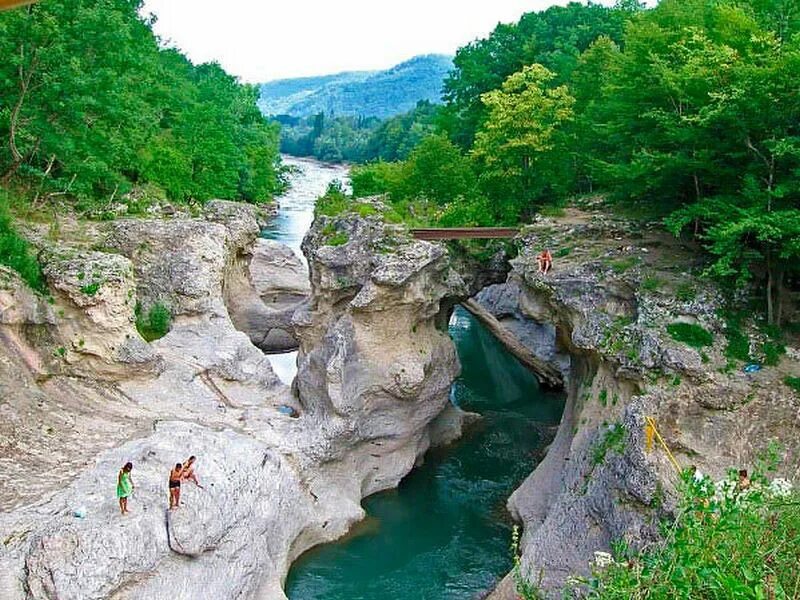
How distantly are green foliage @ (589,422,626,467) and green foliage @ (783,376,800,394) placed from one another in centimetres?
330

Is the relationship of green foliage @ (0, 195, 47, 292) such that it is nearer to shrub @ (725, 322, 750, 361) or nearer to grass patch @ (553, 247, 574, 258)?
grass patch @ (553, 247, 574, 258)

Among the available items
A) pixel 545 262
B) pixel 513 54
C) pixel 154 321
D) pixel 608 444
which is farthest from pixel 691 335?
pixel 513 54

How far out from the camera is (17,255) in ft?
67.3

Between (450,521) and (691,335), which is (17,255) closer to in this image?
(450,521)

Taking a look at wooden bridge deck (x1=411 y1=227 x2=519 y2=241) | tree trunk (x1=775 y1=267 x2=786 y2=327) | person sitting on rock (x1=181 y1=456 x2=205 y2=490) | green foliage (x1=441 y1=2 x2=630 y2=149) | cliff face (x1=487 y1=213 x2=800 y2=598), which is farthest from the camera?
green foliage (x1=441 y1=2 x2=630 y2=149)

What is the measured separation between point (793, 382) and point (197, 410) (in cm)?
1391

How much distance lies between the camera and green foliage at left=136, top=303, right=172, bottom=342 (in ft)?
81.2

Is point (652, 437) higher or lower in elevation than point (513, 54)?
lower

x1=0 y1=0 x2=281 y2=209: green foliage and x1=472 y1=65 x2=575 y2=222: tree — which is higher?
x1=0 y1=0 x2=281 y2=209: green foliage

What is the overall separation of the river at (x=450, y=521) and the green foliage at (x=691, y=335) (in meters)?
6.72

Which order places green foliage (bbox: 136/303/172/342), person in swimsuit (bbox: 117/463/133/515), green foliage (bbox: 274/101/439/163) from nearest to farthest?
person in swimsuit (bbox: 117/463/133/515) → green foliage (bbox: 136/303/172/342) → green foliage (bbox: 274/101/439/163)

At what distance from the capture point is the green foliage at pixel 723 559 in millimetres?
5395

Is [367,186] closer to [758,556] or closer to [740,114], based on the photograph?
[740,114]

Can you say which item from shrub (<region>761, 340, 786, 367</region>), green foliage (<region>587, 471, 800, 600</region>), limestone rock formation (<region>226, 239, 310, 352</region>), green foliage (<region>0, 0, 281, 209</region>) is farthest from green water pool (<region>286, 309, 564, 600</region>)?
green foliage (<region>587, 471, 800, 600</region>)
